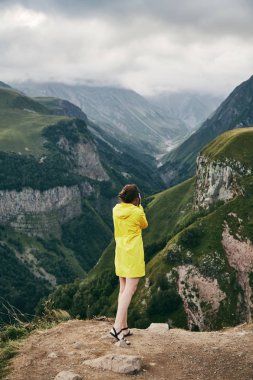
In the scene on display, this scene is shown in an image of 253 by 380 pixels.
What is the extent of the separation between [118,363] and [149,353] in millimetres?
2109

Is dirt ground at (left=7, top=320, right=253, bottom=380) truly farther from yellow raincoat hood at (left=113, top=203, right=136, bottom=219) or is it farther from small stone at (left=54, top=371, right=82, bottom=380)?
yellow raincoat hood at (left=113, top=203, right=136, bottom=219)

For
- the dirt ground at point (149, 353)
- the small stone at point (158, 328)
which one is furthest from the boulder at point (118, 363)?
the small stone at point (158, 328)

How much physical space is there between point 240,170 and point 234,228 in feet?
132

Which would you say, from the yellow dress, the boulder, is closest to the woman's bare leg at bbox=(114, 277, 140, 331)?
the yellow dress

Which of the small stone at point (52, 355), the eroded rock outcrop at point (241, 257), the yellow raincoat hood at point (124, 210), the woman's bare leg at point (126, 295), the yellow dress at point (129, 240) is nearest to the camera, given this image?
the small stone at point (52, 355)

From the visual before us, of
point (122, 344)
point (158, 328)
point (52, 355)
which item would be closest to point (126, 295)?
point (122, 344)

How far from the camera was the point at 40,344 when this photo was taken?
21609 mm

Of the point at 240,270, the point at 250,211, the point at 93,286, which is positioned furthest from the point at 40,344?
the point at 93,286

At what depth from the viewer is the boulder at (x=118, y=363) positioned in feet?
57.8

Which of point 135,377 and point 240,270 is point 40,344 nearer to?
point 135,377

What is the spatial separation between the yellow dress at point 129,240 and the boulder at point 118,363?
4.02 m

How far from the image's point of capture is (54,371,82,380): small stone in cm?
1662

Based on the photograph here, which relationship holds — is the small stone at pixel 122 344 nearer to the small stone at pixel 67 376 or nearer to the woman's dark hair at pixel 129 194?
the small stone at pixel 67 376

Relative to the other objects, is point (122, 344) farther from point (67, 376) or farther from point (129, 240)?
point (129, 240)
